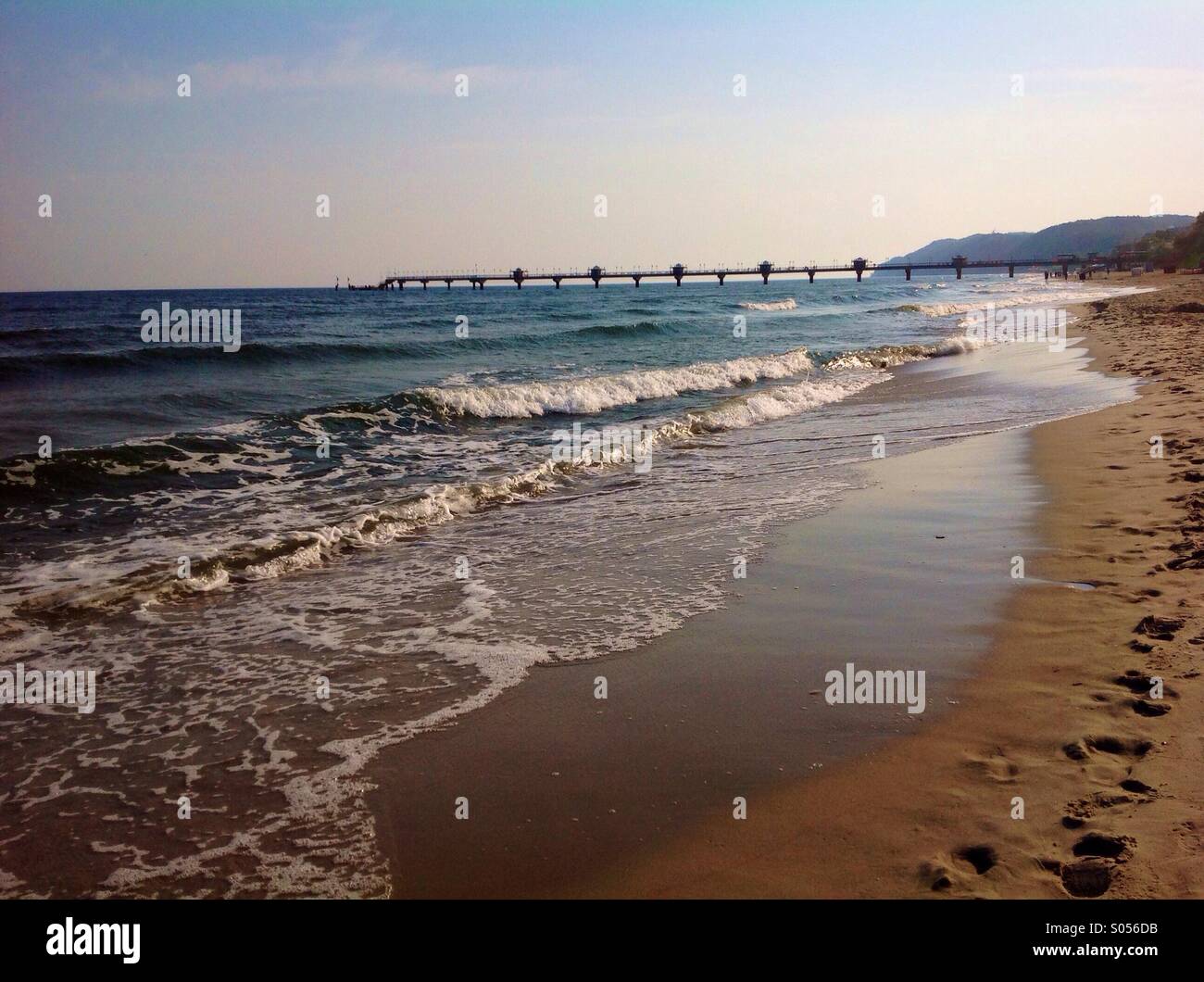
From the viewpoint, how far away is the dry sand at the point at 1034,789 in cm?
328

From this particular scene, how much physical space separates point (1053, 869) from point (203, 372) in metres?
23.1

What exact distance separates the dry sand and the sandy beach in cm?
1

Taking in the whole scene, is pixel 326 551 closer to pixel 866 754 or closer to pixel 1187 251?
pixel 866 754

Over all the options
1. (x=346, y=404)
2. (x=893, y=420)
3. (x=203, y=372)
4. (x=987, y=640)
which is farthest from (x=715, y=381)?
(x=987, y=640)

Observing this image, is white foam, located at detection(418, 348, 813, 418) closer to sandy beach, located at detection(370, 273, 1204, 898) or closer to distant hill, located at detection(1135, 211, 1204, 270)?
sandy beach, located at detection(370, 273, 1204, 898)

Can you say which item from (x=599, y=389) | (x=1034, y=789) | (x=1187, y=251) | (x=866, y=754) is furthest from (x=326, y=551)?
(x=1187, y=251)

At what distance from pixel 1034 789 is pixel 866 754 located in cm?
77

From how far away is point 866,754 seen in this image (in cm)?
430

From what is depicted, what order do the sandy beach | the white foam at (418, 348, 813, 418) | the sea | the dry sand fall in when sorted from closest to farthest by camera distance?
the dry sand
the sandy beach
the sea
the white foam at (418, 348, 813, 418)

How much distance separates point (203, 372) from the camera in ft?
73.9

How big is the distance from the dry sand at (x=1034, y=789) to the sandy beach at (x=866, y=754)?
12 mm

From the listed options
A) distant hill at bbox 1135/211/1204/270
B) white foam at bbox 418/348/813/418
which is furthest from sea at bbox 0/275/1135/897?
distant hill at bbox 1135/211/1204/270

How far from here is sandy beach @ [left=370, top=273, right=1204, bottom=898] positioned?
11.2 feet
